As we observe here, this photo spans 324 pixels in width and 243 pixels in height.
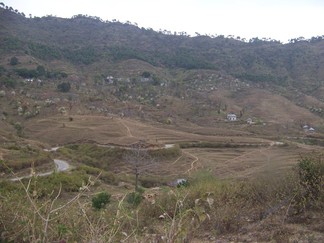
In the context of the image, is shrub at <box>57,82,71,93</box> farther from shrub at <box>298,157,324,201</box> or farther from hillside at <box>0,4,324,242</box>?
shrub at <box>298,157,324,201</box>

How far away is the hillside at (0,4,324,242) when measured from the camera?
5008mm

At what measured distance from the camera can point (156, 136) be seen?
49.7 m

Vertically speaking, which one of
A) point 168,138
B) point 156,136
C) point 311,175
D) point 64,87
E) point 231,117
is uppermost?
point 311,175

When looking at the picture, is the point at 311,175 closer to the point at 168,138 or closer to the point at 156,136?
the point at 168,138

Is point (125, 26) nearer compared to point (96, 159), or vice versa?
point (96, 159)

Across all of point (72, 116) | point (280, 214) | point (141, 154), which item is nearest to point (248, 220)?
point (280, 214)

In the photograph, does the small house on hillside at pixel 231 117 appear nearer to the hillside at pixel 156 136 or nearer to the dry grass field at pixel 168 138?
the hillside at pixel 156 136

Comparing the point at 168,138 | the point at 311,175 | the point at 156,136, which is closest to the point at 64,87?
the point at 156,136

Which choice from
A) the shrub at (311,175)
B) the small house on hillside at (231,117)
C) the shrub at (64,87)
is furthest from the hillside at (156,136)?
the small house on hillside at (231,117)

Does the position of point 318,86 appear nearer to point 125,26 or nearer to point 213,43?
point 213,43

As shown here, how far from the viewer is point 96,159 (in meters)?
43.2

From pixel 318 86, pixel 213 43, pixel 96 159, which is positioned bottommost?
pixel 96 159

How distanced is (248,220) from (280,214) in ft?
1.74

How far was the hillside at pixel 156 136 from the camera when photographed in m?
5.01
